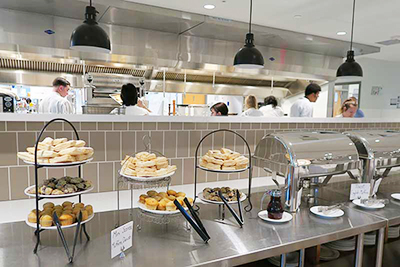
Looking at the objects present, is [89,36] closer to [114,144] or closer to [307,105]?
[114,144]

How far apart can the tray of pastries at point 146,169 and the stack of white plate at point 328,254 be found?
3.39 feet

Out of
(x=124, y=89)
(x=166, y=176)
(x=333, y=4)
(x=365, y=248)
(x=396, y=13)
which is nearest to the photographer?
(x=166, y=176)

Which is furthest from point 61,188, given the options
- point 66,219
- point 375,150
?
point 375,150

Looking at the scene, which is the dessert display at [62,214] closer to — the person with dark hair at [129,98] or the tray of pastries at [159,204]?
the tray of pastries at [159,204]

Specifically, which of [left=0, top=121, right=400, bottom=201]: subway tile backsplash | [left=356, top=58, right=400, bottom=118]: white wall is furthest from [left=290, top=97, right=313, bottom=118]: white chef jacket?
[left=356, top=58, right=400, bottom=118]: white wall

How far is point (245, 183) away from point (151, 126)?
889 millimetres

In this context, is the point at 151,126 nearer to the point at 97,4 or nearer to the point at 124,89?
the point at 124,89

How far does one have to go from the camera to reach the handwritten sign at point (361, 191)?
1.75m

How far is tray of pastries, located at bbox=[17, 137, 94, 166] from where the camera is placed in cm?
112

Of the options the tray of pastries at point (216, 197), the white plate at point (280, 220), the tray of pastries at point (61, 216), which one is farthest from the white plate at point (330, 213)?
the tray of pastries at point (61, 216)

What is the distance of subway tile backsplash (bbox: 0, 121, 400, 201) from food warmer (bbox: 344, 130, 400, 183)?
0.83m

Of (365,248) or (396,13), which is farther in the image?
(396,13)

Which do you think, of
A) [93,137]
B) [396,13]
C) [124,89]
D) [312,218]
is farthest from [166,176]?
[396,13]

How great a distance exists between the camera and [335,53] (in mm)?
5594
